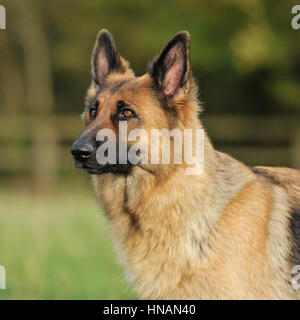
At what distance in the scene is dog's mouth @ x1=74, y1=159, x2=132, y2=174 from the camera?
4.07 metres

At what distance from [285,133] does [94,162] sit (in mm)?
15090

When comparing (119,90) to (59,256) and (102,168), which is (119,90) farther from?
(59,256)

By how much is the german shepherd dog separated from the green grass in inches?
15.8

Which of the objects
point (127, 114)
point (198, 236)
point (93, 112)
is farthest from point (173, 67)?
point (198, 236)

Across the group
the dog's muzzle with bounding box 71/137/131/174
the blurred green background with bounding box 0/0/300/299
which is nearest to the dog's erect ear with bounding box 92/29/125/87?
the dog's muzzle with bounding box 71/137/131/174

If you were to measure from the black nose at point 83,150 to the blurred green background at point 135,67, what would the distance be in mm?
6060

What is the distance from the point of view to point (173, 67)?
4.17m

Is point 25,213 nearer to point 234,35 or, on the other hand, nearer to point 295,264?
point 295,264

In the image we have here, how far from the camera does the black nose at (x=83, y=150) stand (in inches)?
157

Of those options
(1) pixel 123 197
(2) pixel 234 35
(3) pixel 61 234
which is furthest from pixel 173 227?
(2) pixel 234 35

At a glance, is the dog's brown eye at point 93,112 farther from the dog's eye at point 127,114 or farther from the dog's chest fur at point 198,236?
the dog's chest fur at point 198,236

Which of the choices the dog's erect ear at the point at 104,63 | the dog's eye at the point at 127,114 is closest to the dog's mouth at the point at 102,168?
the dog's eye at the point at 127,114

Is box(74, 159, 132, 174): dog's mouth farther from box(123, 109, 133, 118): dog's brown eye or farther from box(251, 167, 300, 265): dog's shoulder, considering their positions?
box(251, 167, 300, 265): dog's shoulder

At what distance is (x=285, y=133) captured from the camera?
1825 cm
